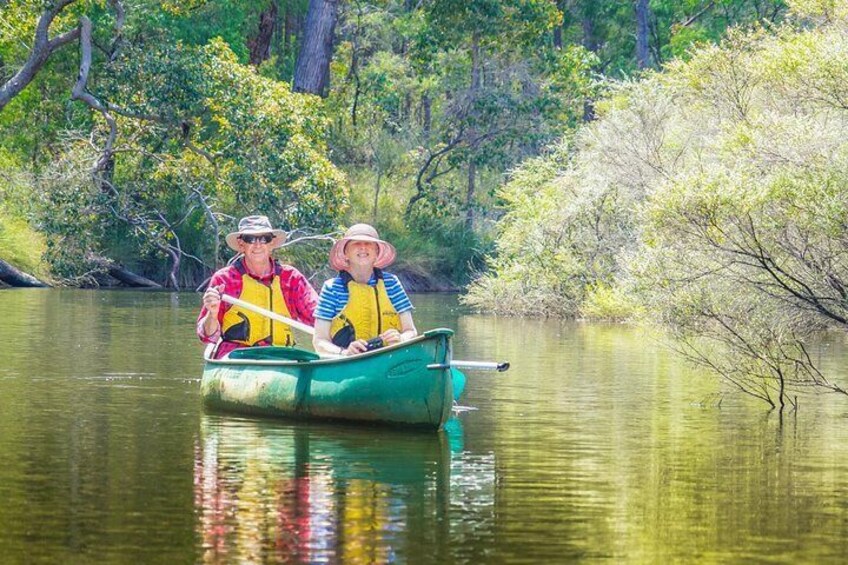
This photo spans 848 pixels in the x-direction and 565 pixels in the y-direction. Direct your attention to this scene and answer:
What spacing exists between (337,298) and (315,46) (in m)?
24.7

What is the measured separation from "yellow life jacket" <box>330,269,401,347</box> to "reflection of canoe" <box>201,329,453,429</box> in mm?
400

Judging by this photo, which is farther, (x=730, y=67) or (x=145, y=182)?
(x=145, y=182)

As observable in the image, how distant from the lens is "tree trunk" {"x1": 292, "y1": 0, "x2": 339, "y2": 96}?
36.9 metres

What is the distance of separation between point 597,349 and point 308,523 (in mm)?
13251

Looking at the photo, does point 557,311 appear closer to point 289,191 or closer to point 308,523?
point 289,191

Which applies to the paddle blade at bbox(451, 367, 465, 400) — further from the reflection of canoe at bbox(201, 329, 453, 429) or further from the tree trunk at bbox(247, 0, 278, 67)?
the tree trunk at bbox(247, 0, 278, 67)

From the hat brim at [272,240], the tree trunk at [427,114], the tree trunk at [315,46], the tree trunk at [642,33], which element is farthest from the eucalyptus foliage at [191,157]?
the hat brim at [272,240]

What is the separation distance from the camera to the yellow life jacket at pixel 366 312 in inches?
511

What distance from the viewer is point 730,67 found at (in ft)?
80.6

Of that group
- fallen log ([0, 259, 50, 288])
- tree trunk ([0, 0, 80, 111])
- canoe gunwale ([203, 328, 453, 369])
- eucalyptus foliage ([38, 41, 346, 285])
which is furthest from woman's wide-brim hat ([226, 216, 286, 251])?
fallen log ([0, 259, 50, 288])

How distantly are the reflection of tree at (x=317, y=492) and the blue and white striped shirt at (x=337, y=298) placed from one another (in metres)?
0.93

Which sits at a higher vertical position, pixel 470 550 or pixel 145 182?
pixel 145 182

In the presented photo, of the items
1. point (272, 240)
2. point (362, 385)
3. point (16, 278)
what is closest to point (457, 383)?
point (362, 385)

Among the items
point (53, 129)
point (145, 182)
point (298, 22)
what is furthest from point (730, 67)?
point (298, 22)
